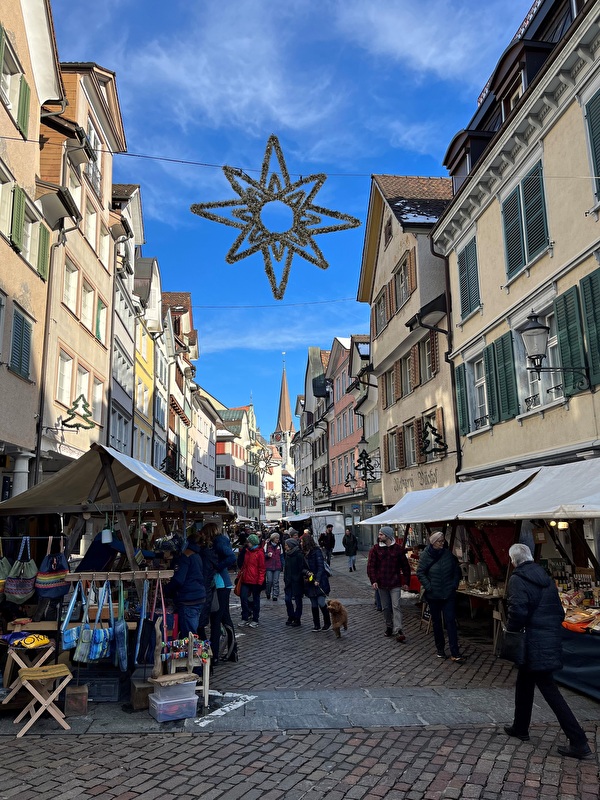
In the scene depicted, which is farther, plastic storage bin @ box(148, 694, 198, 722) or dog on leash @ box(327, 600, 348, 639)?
dog on leash @ box(327, 600, 348, 639)

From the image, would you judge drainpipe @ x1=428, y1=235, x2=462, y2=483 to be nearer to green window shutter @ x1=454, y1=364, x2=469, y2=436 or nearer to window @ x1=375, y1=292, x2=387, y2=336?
green window shutter @ x1=454, y1=364, x2=469, y2=436

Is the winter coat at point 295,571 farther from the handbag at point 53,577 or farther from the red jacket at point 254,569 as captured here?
the handbag at point 53,577

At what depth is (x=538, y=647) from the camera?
5.66 meters

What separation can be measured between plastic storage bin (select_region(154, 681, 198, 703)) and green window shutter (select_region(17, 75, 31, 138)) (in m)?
11.6

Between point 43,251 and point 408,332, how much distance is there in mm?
11849

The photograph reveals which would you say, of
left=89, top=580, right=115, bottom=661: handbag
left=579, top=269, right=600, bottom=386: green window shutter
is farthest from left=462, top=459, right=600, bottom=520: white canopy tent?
left=89, top=580, right=115, bottom=661: handbag

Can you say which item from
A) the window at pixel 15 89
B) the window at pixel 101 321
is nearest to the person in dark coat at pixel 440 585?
the window at pixel 15 89

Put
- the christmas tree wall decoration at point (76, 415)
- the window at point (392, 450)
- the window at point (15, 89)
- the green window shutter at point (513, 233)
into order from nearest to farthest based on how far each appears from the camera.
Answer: the window at point (15, 89)
the green window shutter at point (513, 233)
the christmas tree wall decoration at point (76, 415)
the window at point (392, 450)

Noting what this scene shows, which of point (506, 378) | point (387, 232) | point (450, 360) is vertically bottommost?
point (506, 378)

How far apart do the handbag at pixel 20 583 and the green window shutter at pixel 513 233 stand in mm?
10618

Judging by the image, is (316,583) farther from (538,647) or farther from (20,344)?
(20,344)

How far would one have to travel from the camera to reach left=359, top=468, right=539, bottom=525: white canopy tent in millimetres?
10766

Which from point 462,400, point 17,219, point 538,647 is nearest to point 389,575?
point 538,647

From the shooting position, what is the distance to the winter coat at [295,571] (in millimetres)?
12766
